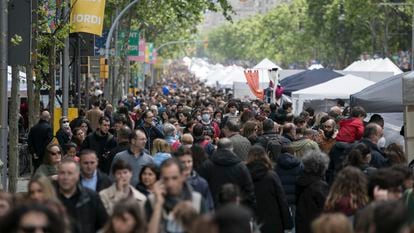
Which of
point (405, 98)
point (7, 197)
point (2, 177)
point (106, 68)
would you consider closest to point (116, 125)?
point (2, 177)

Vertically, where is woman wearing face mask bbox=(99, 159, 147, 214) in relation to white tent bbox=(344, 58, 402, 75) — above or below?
below

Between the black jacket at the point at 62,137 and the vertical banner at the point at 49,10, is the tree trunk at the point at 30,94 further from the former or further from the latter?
the black jacket at the point at 62,137

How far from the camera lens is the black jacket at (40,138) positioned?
2234cm

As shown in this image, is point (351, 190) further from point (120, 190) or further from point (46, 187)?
point (46, 187)

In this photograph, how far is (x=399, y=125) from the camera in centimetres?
2366

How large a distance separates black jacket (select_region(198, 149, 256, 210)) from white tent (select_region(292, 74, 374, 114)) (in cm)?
1820

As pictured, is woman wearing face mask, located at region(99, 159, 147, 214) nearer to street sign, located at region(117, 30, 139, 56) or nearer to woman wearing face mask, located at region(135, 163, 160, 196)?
woman wearing face mask, located at region(135, 163, 160, 196)

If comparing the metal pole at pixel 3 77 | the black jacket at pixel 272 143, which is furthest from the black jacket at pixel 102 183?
the metal pole at pixel 3 77

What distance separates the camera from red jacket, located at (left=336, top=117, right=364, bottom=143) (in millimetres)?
18562

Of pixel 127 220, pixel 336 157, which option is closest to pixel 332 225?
pixel 127 220

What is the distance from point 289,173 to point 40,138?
7914 millimetres

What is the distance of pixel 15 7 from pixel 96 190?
615cm

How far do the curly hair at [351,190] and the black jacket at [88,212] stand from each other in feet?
6.75

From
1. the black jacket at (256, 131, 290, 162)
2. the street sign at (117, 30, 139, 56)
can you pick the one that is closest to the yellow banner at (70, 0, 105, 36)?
the black jacket at (256, 131, 290, 162)
